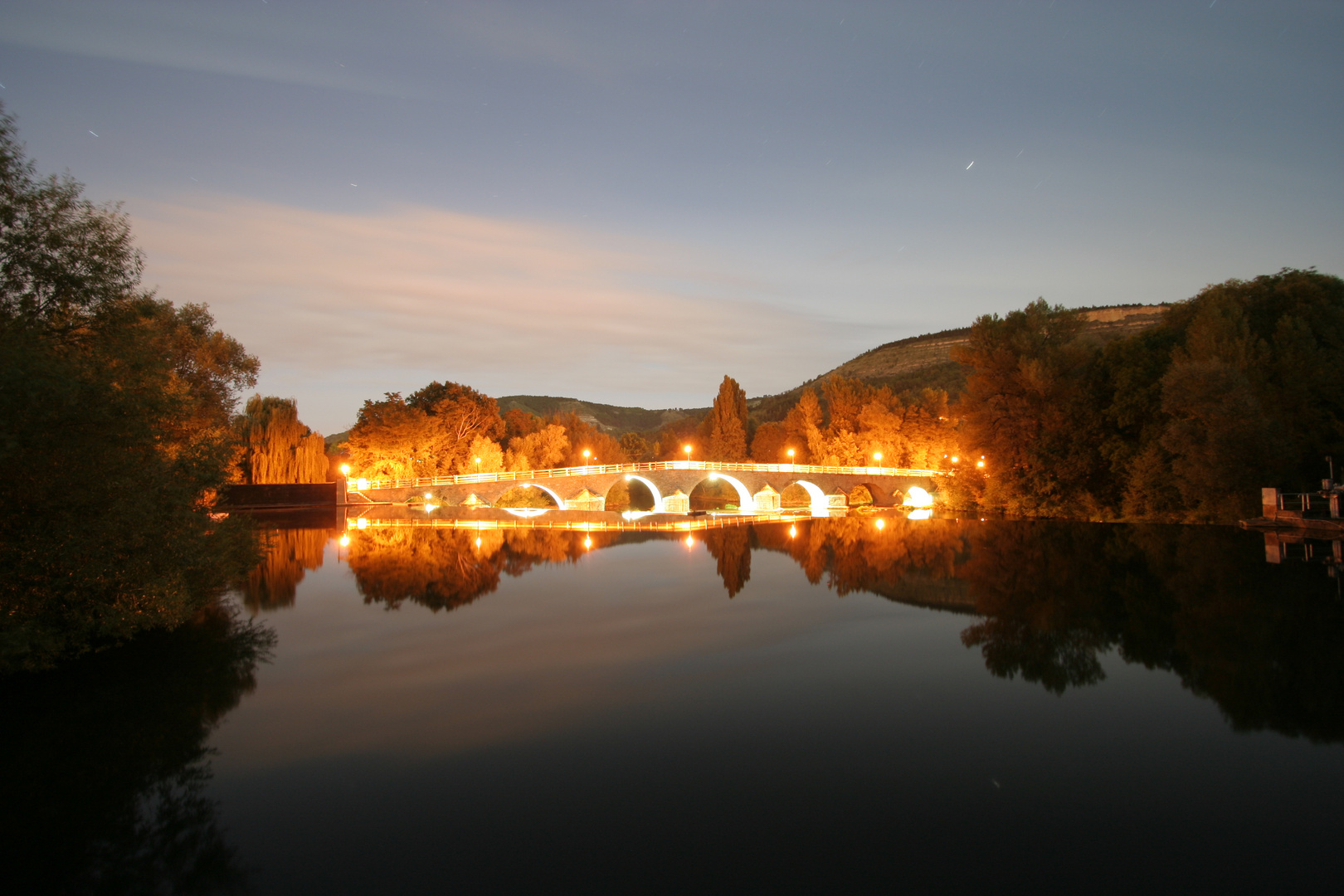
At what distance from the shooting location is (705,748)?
902 centimetres

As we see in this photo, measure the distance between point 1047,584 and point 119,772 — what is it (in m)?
19.3

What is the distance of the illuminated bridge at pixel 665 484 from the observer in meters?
54.3

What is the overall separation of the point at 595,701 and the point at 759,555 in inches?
727

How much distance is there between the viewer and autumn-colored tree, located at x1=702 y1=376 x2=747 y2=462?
3132 inches

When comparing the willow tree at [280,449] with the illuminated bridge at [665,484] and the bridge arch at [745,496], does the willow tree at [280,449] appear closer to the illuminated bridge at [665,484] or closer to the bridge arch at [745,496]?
the illuminated bridge at [665,484]

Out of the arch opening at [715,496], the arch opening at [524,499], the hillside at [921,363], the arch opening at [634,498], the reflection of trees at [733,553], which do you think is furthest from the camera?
the hillside at [921,363]

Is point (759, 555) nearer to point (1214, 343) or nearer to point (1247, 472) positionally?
point (1247, 472)

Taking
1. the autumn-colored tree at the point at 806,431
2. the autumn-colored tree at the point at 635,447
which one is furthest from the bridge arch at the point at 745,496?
the autumn-colored tree at the point at 635,447

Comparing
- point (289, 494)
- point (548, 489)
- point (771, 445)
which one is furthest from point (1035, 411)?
point (289, 494)

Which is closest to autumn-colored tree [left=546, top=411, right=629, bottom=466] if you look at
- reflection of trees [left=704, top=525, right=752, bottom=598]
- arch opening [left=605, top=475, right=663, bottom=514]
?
arch opening [left=605, top=475, right=663, bottom=514]

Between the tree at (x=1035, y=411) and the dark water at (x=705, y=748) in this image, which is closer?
the dark water at (x=705, y=748)

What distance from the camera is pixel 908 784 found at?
7965 millimetres

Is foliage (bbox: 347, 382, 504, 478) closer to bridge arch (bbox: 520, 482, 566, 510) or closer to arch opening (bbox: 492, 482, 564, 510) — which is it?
arch opening (bbox: 492, 482, 564, 510)

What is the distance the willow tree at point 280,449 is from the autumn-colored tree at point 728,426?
3861 cm
